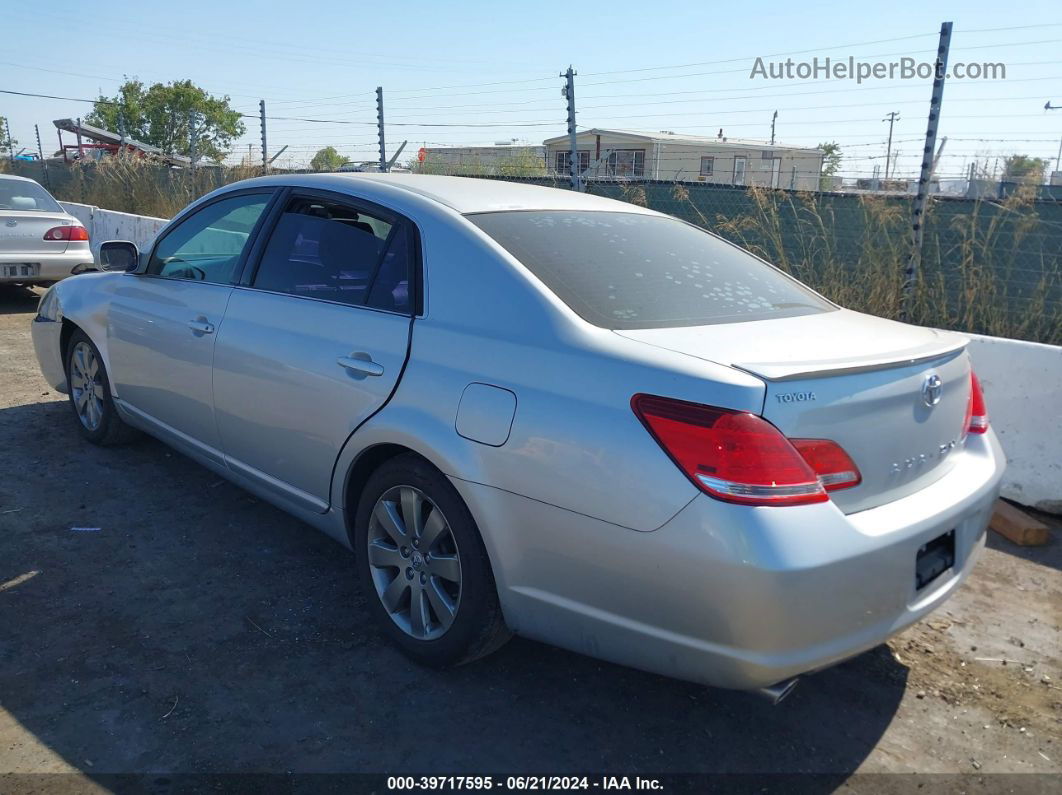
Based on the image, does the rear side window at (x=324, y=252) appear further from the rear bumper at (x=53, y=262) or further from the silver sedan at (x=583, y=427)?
the rear bumper at (x=53, y=262)

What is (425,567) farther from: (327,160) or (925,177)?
(327,160)

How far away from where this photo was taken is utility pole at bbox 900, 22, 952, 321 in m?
6.30

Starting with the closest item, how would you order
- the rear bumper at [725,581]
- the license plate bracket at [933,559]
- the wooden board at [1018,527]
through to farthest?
the rear bumper at [725,581] → the license plate bracket at [933,559] → the wooden board at [1018,527]

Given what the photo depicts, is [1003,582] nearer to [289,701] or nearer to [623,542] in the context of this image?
[623,542]

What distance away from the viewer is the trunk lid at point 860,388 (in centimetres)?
223

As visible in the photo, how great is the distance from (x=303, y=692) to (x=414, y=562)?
55cm

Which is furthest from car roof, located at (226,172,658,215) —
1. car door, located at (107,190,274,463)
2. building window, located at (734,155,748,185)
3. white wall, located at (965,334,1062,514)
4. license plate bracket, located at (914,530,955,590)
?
building window, located at (734,155,748,185)

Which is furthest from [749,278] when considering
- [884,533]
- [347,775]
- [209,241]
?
[209,241]

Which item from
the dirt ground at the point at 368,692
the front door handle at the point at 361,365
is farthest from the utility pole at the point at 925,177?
the front door handle at the point at 361,365

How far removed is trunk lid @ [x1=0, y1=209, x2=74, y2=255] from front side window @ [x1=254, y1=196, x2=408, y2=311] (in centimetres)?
707

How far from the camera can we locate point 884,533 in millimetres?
2289

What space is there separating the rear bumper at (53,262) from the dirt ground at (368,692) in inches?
254

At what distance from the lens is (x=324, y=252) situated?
11.3ft

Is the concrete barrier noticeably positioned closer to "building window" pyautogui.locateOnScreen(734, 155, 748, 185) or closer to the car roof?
"building window" pyautogui.locateOnScreen(734, 155, 748, 185)
